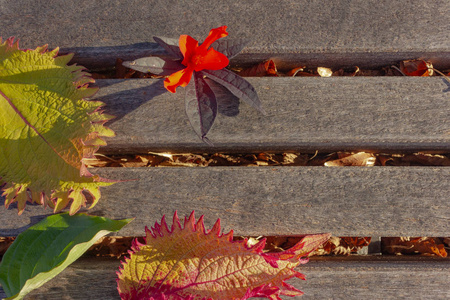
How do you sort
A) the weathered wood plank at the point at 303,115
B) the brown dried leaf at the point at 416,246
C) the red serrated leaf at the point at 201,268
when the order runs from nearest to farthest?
the red serrated leaf at the point at 201,268 < the weathered wood plank at the point at 303,115 < the brown dried leaf at the point at 416,246

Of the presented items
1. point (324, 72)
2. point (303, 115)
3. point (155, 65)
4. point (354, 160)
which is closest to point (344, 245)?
point (354, 160)

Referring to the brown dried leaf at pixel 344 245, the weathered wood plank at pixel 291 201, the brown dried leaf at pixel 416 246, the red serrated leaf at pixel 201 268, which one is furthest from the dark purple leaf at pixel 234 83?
the brown dried leaf at pixel 416 246

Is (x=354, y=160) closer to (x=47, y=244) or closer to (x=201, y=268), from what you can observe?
(x=201, y=268)

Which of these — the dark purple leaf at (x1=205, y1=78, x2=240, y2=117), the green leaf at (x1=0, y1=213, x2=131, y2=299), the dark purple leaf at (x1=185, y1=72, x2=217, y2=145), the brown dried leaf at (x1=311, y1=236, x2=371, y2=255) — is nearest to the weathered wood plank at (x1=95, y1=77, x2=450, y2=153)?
the dark purple leaf at (x1=205, y1=78, x2=240, y2=117)

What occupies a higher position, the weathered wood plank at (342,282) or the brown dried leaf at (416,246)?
the brown dried leaf at (416,246)

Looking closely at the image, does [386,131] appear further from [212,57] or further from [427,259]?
[212,57]

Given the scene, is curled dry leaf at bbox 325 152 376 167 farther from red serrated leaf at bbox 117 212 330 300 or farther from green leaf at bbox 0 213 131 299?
green leaf at bbox 0 213 131 299

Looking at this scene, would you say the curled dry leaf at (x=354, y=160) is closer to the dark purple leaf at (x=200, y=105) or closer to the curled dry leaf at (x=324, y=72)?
the curled dry leaf at (x=324, y=72)
